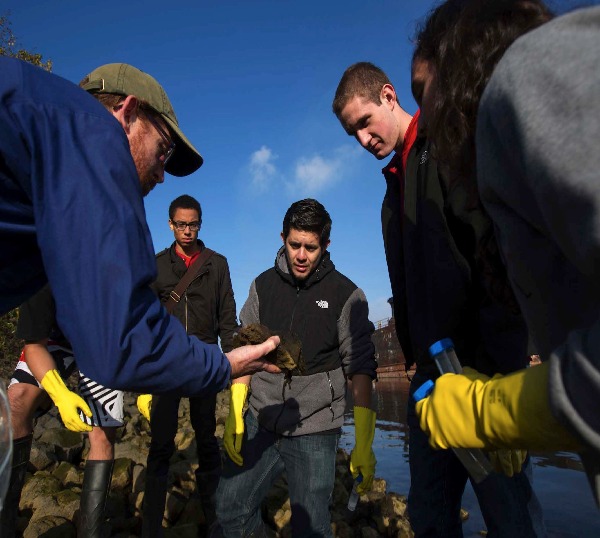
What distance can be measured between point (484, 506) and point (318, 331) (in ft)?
5.32

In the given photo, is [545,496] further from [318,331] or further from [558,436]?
[558,436]

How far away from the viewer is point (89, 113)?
1414 mm

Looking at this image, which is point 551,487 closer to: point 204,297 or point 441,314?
point 441,314

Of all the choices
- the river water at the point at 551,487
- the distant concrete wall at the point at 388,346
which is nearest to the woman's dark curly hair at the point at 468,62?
the river water at the point at 551,487

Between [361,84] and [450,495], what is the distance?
2536mm

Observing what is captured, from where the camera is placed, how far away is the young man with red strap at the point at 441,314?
1853 mm

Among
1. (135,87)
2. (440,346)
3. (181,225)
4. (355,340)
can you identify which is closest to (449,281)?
(440,346)

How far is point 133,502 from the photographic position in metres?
4.65

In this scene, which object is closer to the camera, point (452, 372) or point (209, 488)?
point (452, 372)

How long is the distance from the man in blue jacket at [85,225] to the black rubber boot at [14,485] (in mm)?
2143

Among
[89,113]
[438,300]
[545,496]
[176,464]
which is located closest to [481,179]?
[438,300]

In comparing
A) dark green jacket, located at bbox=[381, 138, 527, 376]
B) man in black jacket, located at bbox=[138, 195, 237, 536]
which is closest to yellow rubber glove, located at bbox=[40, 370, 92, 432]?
man in black jacket, located at bbox=[138, 195, 237, 536]

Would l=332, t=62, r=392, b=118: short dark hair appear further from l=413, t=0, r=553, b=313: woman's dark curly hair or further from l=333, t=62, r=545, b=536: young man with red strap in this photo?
l=413, t=0, r=553, b=313: woman's dark curly hair

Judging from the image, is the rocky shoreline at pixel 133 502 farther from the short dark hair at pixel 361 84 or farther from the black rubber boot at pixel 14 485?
the short dark hair at pixel 361 84
